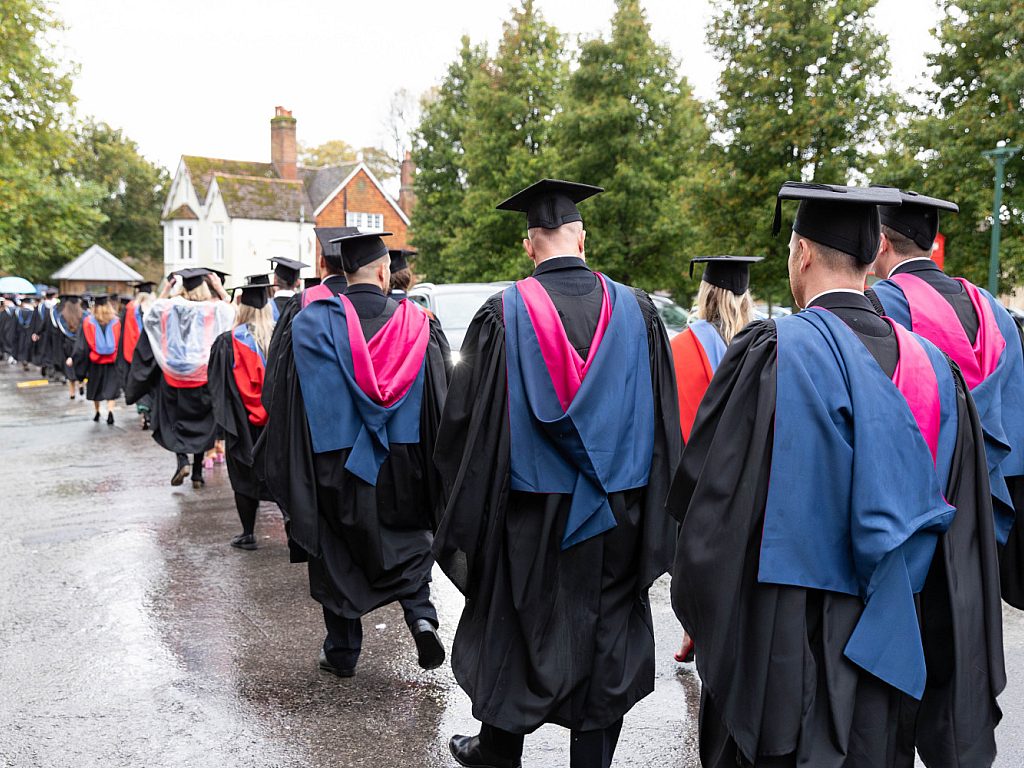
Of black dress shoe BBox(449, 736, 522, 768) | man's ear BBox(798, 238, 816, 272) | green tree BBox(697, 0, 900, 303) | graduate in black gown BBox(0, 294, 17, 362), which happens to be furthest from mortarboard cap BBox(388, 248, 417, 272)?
graduate in black gown BBox(0, 294, 17, 362)

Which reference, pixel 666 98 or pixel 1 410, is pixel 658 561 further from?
pixel 666 98

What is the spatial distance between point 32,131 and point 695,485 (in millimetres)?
23830

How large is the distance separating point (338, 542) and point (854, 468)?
9.18 feet

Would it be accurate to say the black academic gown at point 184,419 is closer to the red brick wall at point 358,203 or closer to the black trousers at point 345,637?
the black trousers at point 345,637

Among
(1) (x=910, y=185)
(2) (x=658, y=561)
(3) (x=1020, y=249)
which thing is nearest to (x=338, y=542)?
(2) (x=658, y=561)

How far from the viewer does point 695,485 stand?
2.48 metres

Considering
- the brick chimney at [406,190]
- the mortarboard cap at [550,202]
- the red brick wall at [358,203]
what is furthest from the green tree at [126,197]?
the mortarboard cap at [550,202]

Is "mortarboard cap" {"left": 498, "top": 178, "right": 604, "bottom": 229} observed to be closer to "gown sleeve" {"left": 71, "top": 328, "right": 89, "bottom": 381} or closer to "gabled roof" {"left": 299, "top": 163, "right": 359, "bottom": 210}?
"gown sleeve" {"left": 71, "top": 328, "right": 89, "bottom": 381}

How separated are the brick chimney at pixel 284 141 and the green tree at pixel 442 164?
16.9 m

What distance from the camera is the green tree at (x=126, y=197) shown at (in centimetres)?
5647

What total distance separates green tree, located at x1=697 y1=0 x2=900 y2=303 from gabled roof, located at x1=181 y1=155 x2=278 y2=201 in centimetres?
3559

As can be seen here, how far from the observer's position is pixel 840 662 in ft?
7.47

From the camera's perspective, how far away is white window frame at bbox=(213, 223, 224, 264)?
49406 mm

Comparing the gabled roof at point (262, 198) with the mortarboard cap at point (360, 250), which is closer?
the mortarboard cap at point (360, 250)
